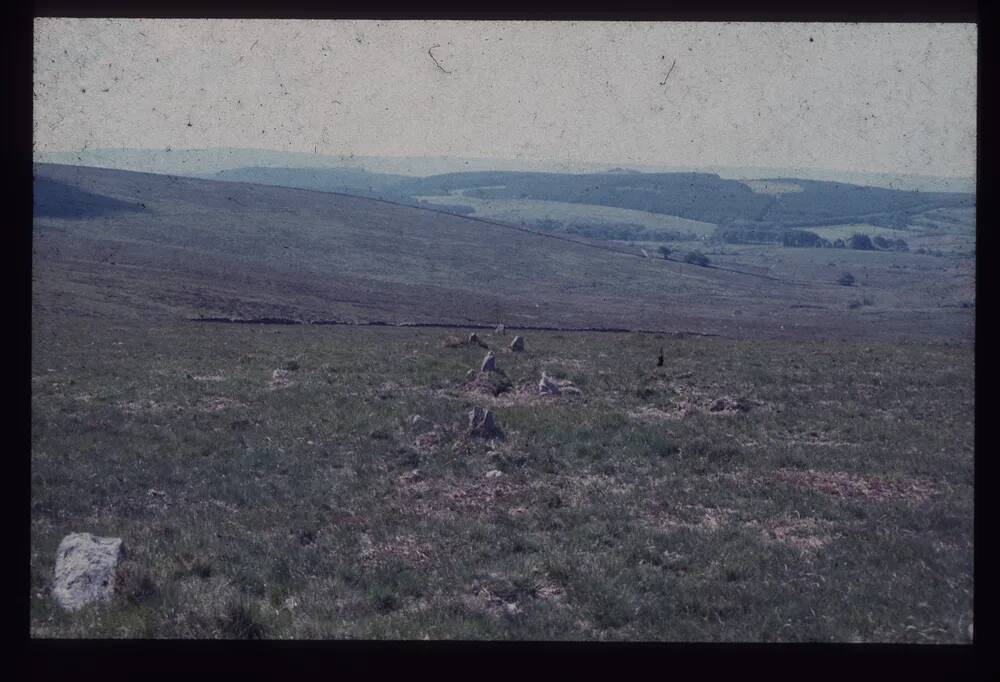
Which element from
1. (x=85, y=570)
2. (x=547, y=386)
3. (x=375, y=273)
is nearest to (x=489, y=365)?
(x=547, y=386)

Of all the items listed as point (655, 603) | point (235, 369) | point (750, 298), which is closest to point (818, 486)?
point (655, 603)

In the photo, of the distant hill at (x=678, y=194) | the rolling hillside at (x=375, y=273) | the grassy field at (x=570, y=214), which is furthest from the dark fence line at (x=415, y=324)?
the distant hill at (x=678, y=194)

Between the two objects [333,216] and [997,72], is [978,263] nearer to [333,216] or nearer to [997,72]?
[997,72]

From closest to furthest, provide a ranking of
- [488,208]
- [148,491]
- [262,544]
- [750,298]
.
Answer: [262,544]
[148,491]
[750,298]
[488,208]

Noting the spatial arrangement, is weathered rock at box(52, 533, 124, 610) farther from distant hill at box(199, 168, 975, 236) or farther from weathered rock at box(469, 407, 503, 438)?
distant hill at box(199, 168, 975, 236)

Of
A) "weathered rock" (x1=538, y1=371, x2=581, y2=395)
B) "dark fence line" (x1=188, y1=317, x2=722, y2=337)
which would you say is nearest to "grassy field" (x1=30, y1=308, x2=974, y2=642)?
"weathered rock" (x1=538, y1=371, x2=581, y2=395)

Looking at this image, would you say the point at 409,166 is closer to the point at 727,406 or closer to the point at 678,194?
the point at 678,194
